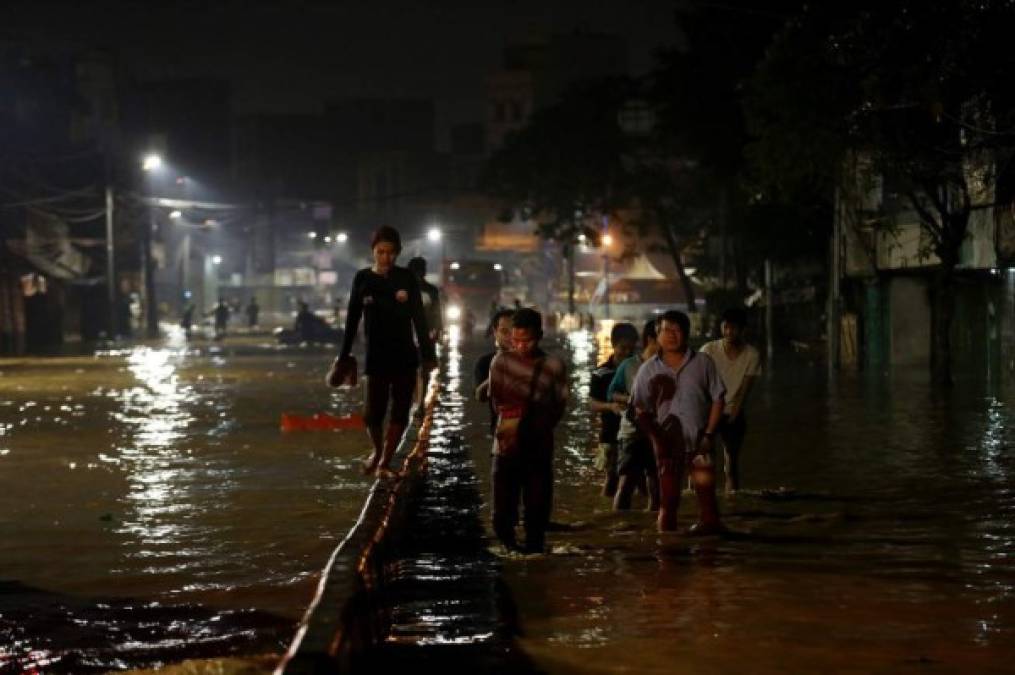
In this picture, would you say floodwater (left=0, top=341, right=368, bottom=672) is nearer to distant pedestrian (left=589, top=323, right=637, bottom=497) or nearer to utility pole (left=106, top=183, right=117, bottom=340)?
distant pedestrian (left=589, top=323, right=637, bottom=497)

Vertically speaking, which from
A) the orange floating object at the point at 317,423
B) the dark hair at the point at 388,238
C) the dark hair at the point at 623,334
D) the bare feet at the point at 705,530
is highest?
the dark hair at the point at 388,238

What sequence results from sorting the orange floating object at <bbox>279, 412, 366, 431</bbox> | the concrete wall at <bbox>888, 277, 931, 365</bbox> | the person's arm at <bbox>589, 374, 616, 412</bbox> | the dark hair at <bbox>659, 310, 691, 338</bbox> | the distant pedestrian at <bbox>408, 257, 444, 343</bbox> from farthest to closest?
the concrete wall at <bbox>888, 277, 931, 365</bbox>
the orange floating object at <bbox>279, 412, 366, 431</bbox>
the distant pedestrian at <bbox>408, 257, 444, 343</bbox>
the person's arm at <bbox>589, 374, 616, 412</bbox>
the dark hair at <bbox>659, 310, 691, 338</bbox>

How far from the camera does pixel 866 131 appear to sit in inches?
1046

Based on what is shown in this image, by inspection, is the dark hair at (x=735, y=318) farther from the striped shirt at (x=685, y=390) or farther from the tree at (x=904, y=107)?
the tree at (x=904, y=107)

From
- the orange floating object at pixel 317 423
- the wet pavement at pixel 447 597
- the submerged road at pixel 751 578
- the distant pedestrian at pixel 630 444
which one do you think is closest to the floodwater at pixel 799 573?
the submerged road at pixel 751 578

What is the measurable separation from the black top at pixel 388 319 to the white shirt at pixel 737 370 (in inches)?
87.3

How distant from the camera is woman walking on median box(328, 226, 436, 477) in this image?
482 inches

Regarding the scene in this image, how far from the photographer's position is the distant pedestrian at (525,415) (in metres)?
9.84

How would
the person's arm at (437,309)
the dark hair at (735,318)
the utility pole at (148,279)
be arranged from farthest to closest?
the utility pole at (148,279) < the person's arm at (437,309) < the dark hair at (735,318)

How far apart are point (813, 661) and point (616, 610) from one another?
4.83 ft

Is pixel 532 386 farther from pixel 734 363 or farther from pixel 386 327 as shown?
pixel 734 363

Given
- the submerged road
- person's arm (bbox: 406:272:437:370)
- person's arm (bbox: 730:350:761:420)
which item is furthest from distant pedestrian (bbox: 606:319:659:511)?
person's arm (bbox: 406:272:437:370)

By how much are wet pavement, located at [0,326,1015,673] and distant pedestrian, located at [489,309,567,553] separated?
43 centimetres

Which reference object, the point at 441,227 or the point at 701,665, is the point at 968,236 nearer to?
the point at 701,665
